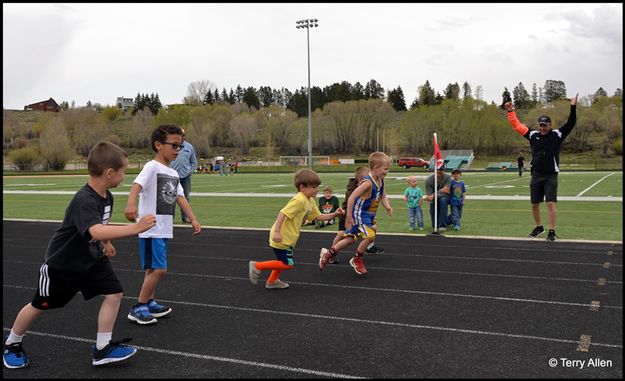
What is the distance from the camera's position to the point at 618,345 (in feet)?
14.3

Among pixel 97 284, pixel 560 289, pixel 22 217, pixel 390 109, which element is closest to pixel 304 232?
pixel 560 289

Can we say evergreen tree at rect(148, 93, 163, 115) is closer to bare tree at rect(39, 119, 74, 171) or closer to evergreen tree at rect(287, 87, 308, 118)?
evergreen tree at rect(287, 87, 308, 118)

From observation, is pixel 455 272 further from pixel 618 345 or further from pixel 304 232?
pixel 304 232

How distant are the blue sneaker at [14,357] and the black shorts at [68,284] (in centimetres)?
36

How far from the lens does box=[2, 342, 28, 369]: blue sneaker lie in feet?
13.3

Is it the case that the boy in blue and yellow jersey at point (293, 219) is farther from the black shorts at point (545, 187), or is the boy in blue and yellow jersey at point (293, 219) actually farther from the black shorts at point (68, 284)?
the black shorts at point (545, 187)

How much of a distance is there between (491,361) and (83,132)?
13761 centimetres

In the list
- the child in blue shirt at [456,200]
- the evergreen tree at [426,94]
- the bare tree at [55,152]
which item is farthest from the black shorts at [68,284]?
the evergreen tree at [426,94]

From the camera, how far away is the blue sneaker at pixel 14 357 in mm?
4043

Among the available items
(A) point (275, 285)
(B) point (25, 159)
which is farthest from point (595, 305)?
(B) point (25, 159)

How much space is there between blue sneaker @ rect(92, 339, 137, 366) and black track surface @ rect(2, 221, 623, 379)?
0.06 m

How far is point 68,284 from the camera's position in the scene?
13.4 feet

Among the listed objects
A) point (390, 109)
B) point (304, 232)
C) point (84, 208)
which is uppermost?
point (390, 109)

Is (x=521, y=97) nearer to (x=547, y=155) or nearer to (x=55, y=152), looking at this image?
(x=55, y=152)
